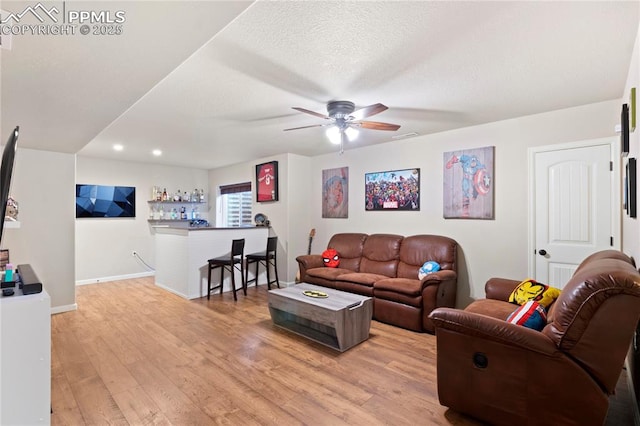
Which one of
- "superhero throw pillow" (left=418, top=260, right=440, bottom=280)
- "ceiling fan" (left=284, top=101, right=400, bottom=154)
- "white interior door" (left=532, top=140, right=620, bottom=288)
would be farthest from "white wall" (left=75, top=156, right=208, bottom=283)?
"white interior door" (left=532, top=140, right=620, bottom=288)

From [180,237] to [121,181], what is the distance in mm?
2395

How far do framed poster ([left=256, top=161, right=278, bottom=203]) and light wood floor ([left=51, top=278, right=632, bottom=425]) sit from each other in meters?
2.48

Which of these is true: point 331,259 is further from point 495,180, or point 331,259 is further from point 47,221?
point 47,221

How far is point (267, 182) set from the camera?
5.84m

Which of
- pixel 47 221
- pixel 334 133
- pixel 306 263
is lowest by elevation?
pixel 306 263

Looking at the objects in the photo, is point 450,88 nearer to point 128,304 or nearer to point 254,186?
point 254,186

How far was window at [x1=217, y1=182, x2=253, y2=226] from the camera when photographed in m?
6.80

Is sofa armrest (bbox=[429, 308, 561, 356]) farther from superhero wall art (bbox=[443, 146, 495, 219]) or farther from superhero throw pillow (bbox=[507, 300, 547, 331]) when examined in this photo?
superhero wall art (bbox=[443, 146, 495, 219])

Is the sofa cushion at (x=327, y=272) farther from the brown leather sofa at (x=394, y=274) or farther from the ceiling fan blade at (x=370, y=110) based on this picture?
the ceiling fan blade at (x=370, y=110)

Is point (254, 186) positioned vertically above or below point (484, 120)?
below

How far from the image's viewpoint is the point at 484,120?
3623 millimetres

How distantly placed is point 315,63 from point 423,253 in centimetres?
287

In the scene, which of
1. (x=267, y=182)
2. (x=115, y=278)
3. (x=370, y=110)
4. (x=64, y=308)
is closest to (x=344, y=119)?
(x=370, y=110)

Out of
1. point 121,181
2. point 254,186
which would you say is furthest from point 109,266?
point 254,186
